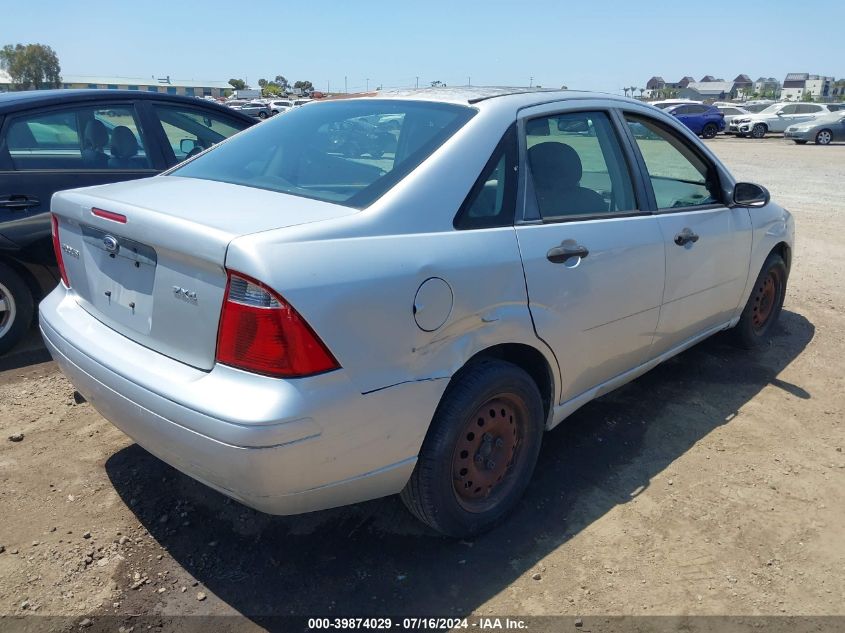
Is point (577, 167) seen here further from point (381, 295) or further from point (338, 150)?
point (381, 295)

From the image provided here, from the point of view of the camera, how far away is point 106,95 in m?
4.94

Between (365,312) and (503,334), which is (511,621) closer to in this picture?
(503,334)

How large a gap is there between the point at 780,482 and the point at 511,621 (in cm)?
169

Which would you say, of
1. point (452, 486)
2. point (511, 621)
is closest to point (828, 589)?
point (511, 621)

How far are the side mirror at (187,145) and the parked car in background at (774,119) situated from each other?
3184 centimetres

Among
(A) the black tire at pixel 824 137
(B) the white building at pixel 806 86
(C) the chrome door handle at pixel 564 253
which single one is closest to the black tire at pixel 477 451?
(C) the chrome door handle at pixel 564 253

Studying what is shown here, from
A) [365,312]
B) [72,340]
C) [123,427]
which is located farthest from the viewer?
[72,340]

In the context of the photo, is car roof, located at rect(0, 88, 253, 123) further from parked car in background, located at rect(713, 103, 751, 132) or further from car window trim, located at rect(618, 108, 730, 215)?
parked car in background, located at rect(713, 103, 751, 132)

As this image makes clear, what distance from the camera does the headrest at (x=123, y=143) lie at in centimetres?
497

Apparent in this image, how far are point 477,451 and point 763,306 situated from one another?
318 cm

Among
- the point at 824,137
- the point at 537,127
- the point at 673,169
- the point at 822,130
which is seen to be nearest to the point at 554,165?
the point at 537,127

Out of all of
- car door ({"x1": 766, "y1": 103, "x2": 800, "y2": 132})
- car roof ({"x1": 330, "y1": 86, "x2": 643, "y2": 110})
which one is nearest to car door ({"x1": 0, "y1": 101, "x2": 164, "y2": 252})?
car roof ({"x1": 330, "y1": 86, "x2": 643, "y2": 110})

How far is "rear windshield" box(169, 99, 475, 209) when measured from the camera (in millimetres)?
2531

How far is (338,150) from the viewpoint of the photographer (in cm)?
284
